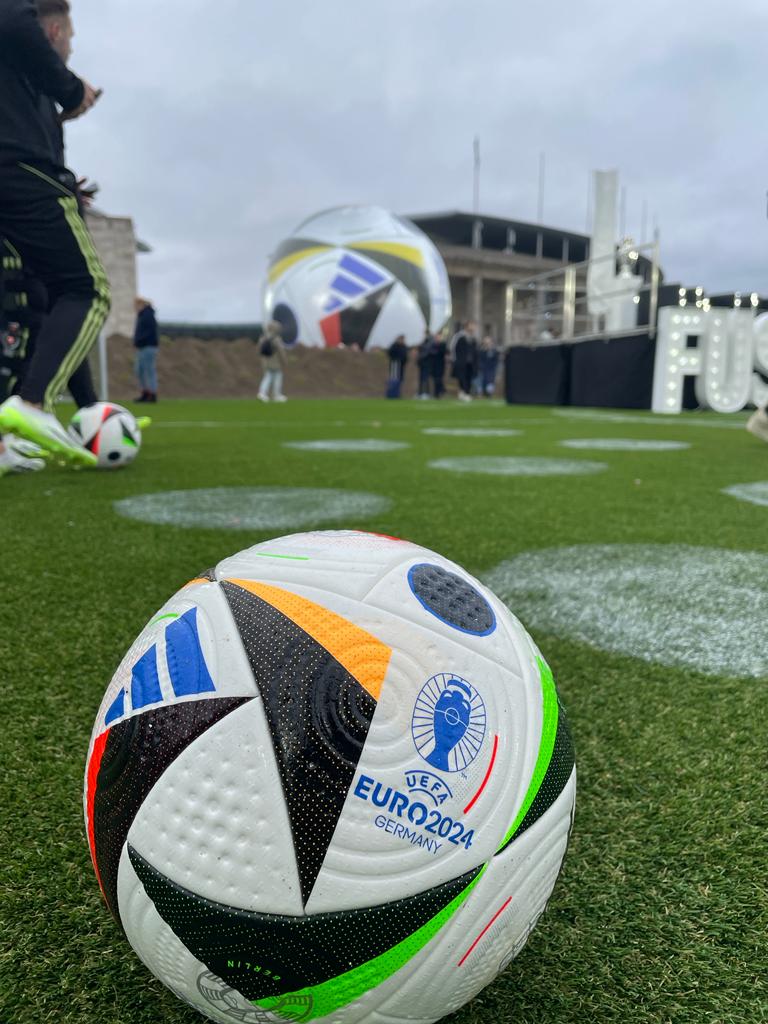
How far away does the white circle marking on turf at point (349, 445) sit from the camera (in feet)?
22.3

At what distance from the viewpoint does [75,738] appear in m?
1.52

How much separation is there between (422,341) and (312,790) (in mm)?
25395

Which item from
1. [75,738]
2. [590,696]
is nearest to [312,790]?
[75,738]

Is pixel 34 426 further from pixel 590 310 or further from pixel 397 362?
pixel 397 362

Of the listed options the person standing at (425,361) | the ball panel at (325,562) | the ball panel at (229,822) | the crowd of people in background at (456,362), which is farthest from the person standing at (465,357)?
the ball panel at (229,822)

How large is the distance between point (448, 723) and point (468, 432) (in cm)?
832

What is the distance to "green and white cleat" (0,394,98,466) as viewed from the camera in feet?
13.3

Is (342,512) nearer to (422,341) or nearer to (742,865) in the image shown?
(742,865)

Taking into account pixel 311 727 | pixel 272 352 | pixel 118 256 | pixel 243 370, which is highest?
pixel 118 256

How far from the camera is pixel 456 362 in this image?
21.6 meters

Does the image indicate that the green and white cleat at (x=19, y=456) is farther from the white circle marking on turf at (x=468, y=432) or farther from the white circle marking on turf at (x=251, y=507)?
the white circle marking on turf at (x=468, y=432)

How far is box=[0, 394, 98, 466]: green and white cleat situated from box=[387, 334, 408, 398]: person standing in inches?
765

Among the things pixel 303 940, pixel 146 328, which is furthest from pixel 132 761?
pixel 146 328

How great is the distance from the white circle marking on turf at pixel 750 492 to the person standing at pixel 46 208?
3.79 meters
